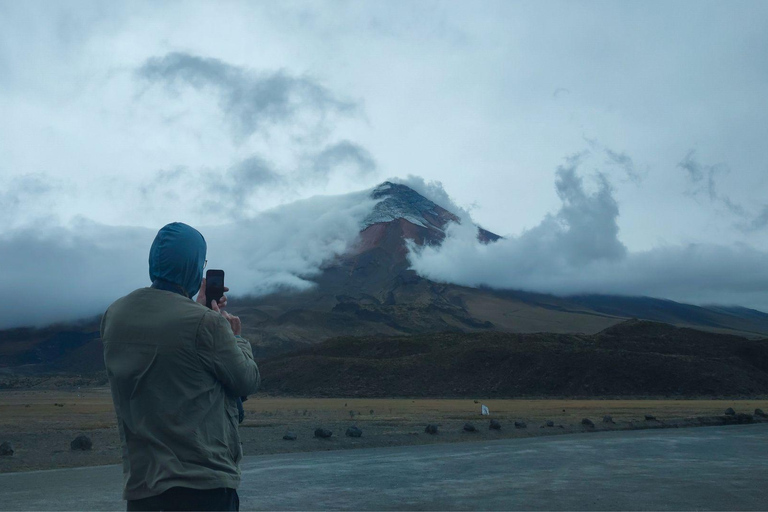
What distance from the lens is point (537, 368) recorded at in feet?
235

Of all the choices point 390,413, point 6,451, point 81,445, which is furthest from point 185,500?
point 390,413

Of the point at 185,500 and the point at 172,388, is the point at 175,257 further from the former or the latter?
the point at 185,500

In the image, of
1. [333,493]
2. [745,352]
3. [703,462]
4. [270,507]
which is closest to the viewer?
[270,507]

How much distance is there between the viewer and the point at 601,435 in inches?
992

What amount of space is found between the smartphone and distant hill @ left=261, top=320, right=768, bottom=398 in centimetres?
6540

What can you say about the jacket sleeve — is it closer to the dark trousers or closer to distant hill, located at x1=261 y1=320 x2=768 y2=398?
the dark trousers

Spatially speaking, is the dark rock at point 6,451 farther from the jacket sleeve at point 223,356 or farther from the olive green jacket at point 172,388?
the jacket sleeve at point 223,356

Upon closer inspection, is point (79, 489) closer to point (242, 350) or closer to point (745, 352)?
point (242, 350)

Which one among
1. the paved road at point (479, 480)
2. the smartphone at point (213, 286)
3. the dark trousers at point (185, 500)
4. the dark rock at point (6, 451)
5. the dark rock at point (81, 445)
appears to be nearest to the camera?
the dark trousers at point (185, 500)

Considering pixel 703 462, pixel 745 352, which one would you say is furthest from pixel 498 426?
pixel 745 352

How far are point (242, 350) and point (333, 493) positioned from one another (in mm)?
9145

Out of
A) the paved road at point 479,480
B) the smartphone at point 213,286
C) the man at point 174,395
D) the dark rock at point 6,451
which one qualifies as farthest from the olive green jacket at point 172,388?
the dark rock at point 6,451

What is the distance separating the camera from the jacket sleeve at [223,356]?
293 cm

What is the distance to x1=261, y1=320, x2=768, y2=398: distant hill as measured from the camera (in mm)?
66750
